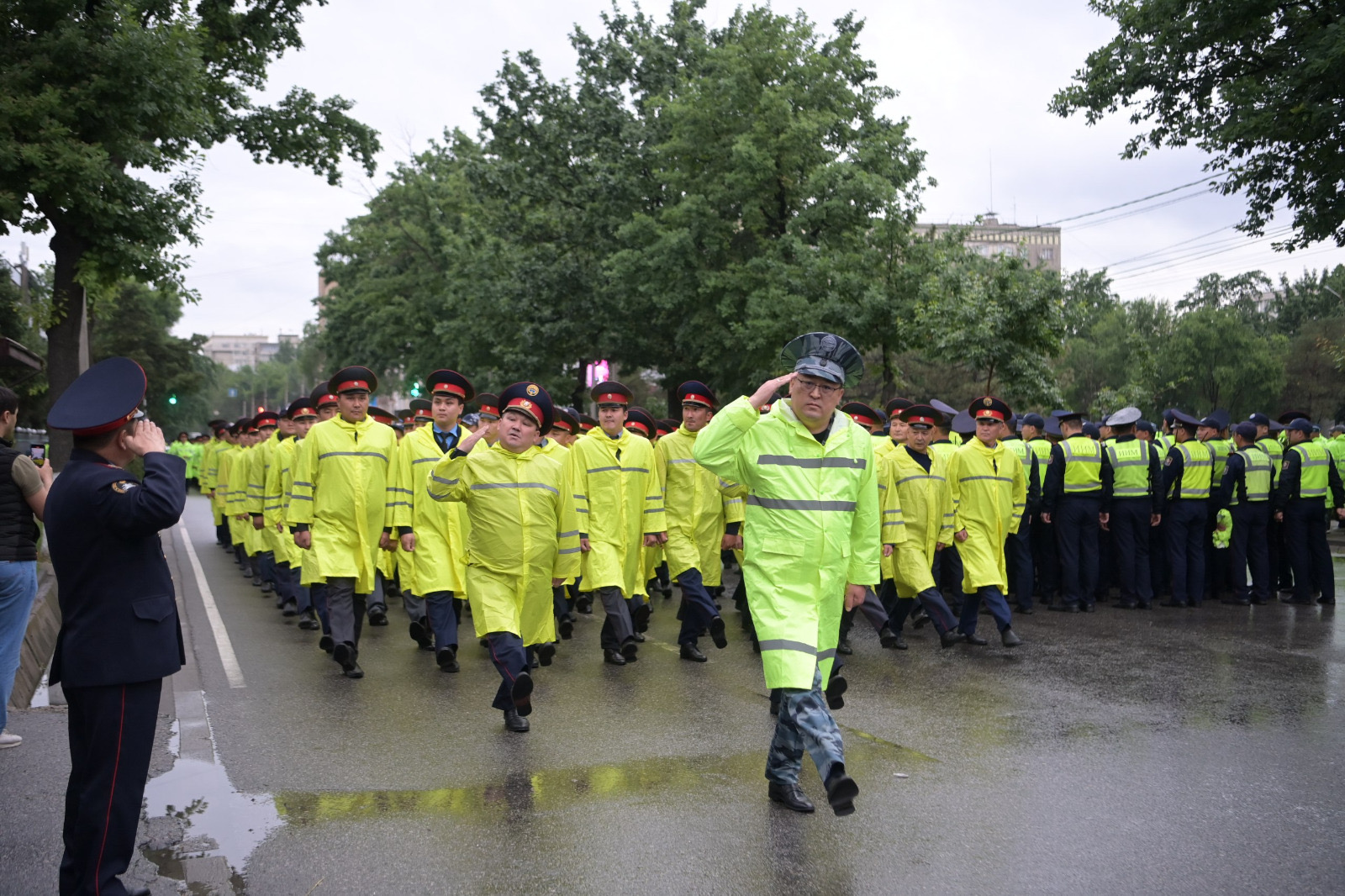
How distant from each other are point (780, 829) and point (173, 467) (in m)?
2.93

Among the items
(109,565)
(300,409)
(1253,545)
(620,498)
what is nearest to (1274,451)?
(1253,545)

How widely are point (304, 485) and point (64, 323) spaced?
28.5 feet

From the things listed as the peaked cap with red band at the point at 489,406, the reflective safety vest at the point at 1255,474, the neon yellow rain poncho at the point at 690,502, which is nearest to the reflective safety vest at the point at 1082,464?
the reflective safety vest at the point at 1255,474

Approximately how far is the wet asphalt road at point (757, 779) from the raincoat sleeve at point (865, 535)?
3.53ft

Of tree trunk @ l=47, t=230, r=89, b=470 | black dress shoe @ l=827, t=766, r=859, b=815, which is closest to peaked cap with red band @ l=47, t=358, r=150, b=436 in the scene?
black dress shoe @ l=827, t=766, r=859, b=815

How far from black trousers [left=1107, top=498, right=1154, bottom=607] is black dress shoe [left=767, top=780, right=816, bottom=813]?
8260 mm

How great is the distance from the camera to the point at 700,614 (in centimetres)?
939

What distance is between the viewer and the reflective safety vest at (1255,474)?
524 inches

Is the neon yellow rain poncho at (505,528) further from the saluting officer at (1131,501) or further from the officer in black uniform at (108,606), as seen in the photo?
the saluting officer at (1131,501)

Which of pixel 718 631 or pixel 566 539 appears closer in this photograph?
pixel 566 539

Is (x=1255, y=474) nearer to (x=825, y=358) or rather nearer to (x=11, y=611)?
(x=825, y=358)

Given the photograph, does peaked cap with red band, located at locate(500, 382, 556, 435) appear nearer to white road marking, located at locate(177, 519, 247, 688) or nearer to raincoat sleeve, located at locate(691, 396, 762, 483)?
raincoat sleeve, located at locate(691, 396, 762, 483)

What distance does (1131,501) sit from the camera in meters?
12.7

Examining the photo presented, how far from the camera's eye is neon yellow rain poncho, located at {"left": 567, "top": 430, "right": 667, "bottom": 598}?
9.59 meters
